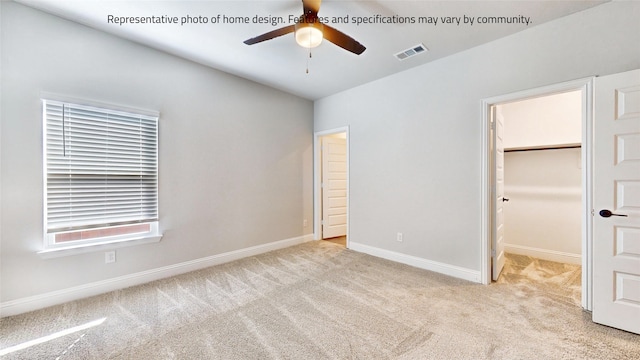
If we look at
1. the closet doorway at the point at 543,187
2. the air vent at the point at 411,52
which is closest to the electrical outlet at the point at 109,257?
the air vent at the point at 411,52

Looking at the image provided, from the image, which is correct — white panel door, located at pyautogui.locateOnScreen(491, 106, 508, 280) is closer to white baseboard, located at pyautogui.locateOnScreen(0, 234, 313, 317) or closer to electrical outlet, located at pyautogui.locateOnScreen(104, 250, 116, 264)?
white baseboard, located at pyautogui.locateOnScreen(0, 234, 313, 317)

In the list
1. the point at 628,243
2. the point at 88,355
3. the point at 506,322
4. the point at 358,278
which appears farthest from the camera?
the point at 358,278

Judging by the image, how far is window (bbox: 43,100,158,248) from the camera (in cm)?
237

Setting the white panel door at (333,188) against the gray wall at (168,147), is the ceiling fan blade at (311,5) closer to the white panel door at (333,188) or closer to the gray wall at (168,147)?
the gray wall at (168,147)

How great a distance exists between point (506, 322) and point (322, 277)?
1791 mm

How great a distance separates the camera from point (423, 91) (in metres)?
3.32

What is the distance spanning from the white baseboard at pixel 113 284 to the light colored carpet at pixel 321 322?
0.09m

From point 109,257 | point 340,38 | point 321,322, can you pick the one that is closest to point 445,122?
point 340,38

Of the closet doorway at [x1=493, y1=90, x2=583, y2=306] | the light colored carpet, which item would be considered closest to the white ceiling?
the closet doorway at [x1=493, y1=90, x2=583, y2=306]

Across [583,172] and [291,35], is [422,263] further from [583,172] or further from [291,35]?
[291,35]

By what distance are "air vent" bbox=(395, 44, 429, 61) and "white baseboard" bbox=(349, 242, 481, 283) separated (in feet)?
8.50

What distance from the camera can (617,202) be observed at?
2.00 meters

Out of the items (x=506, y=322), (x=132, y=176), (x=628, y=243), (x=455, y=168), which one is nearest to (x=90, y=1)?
(x=132, y=176)

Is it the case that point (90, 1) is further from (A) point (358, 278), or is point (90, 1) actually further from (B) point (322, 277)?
(A) point (358, 278)
